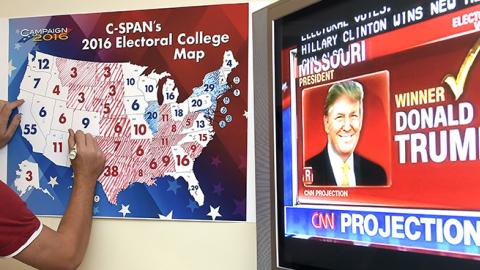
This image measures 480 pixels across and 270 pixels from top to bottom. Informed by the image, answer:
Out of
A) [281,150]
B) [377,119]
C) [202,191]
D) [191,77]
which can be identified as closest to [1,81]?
[191,77]

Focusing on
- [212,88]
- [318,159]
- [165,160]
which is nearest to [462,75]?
[318,159]

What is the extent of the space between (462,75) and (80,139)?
3.49 ft

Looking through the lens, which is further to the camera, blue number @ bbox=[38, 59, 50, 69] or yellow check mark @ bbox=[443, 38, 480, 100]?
blue number @ bbox=[38, 59, 50, 69]

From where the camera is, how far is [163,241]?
146 centimetres

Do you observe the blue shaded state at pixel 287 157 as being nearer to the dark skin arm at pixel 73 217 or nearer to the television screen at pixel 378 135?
the television screen at pixel 378 135


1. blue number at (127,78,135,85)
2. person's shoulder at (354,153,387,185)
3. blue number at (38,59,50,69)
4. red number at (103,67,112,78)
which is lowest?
person's shoulder at (354,153,387,185)

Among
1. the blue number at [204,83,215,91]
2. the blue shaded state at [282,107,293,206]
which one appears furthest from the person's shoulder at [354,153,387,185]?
the blue number at [204,83,215,91]

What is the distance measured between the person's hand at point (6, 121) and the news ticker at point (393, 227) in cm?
90

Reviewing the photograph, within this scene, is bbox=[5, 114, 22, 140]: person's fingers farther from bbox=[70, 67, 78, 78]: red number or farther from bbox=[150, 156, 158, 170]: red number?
bbox=[150, 156, 158, 170]: red number

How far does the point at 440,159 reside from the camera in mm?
837

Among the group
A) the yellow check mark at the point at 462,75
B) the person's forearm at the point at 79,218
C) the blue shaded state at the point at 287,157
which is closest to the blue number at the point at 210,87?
the blue shaded state at the point at 287,157

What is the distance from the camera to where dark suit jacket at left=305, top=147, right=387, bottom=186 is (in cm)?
95

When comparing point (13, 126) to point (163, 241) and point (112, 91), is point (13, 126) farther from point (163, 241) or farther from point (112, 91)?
point (163, 241)

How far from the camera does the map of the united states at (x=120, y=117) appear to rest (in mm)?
1430
